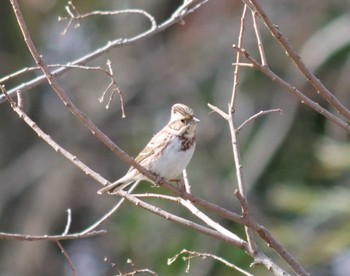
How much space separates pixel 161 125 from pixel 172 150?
25.2 feet

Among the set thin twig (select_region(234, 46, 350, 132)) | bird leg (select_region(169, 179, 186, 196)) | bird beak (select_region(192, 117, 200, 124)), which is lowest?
bird leg (select_region(169, 179, 186, 196))

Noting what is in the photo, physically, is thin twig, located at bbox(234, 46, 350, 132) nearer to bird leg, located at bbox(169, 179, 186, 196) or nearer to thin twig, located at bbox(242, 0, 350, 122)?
thin twig, located at bbox(242, 0, 350, 122)

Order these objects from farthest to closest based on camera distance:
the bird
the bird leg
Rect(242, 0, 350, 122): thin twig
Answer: the bird
the bird leg
Rect(242, 0, 350, 122): thin twig

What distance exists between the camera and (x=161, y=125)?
13117 mm

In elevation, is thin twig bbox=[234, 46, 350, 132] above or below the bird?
above

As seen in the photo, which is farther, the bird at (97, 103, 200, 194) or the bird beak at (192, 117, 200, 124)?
the bird beak at (192, 117, 200, 124)

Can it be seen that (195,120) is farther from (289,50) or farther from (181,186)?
(289,50)

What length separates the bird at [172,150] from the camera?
531 cm

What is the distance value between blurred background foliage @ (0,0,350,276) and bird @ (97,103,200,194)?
5.75 meters

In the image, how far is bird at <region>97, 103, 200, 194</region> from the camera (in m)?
5.31

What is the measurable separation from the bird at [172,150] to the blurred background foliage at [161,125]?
5.75 m

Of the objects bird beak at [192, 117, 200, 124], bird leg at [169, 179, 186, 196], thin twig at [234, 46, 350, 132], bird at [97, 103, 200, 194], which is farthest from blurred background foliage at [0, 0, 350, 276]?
thin twig at [234, 46, 350, 132]

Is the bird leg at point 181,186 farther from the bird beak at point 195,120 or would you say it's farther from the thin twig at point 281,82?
the thin twig at point 281,82

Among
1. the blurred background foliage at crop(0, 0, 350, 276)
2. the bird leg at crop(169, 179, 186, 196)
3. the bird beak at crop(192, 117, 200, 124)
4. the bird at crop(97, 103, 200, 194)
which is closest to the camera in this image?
the bird leg at crop(169, 179, 186, 196)
